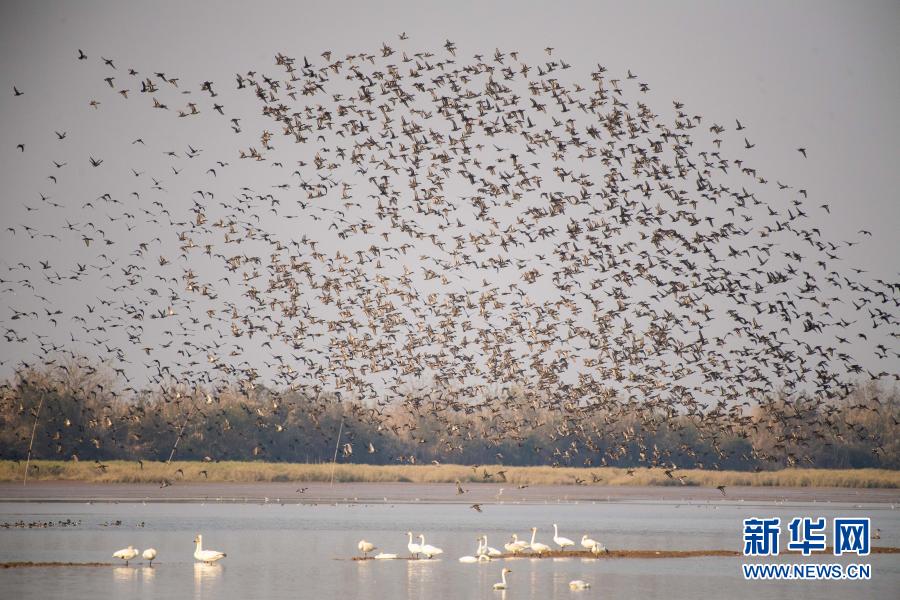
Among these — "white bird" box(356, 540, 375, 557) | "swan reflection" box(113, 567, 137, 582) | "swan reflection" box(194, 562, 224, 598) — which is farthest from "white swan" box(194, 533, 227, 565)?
"white bird" box(356, 540, 375, 557)

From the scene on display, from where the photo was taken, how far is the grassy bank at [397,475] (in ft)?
286

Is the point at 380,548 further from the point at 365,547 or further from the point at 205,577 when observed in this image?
the point at 205,577

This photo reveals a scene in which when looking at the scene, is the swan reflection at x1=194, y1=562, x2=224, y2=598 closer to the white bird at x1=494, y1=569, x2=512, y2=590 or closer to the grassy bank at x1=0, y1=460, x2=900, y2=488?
the white bird at x1=494, y1=569, x2=512, y2=590

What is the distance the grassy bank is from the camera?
87.1m

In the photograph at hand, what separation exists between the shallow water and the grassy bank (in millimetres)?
17968

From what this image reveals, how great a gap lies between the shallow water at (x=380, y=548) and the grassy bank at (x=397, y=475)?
1797 cm

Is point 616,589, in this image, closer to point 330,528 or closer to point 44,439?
point 330,528

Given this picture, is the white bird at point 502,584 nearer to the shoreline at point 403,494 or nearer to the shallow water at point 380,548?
the shallow water at point 380,548

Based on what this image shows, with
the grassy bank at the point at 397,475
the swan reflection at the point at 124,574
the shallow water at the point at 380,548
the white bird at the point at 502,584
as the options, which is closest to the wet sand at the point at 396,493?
the grassy bank at the point at 397,475

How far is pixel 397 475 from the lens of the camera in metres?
98.3

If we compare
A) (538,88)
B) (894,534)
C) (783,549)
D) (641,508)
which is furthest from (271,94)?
(641,508)

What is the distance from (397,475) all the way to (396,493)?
43.7 ft

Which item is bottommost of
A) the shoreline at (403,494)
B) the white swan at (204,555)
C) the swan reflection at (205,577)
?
the swan reflection at (205,577)

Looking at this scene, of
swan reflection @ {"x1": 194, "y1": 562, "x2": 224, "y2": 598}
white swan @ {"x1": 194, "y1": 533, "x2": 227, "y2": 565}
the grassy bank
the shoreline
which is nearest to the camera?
swan reflection @ {"x1": 194, "y1": 562, "x2": 224, "y2": 598}
